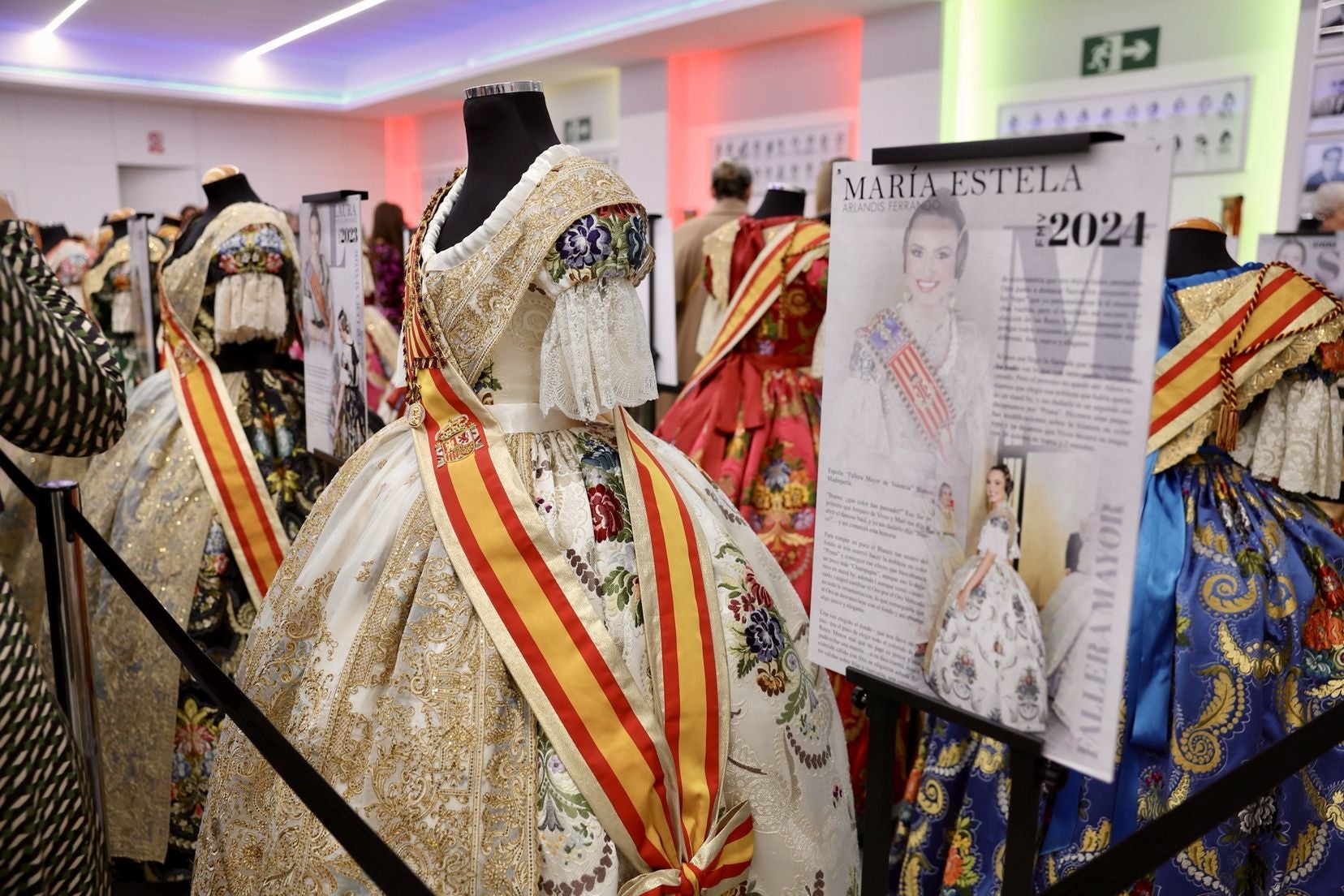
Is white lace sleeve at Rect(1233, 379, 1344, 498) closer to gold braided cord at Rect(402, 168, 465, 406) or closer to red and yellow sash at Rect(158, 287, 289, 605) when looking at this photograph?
gold braided cord at Rect(402, 168, 465, 406)

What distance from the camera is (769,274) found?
8.38 feet

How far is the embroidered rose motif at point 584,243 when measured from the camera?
1.26 meters

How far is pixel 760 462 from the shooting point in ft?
8.29

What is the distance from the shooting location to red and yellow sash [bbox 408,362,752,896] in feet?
3.86

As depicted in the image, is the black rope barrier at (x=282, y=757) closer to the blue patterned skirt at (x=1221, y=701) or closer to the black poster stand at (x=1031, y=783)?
the black poster stand at (x=1031, y=783)

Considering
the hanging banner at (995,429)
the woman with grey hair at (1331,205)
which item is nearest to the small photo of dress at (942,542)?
the hanging banner at (995,429)

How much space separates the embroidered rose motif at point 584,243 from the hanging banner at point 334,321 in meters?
0.62

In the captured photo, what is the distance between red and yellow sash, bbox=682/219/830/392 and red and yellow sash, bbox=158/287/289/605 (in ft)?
3.78

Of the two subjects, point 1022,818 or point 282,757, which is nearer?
point 1022,818

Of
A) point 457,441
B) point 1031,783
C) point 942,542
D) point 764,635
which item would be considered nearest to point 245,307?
point 457,441

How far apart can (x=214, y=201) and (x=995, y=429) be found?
6.60 ft

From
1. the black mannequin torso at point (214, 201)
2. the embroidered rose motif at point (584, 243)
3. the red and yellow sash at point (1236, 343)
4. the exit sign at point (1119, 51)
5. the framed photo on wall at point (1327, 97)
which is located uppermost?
the exit sign at point (1119, 51)

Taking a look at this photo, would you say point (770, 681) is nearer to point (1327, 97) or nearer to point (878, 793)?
point (878, 793)

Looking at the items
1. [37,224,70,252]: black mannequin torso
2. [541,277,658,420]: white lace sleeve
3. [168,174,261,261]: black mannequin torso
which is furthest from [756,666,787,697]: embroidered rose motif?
[37,224,70,252]: black mannequin torso
